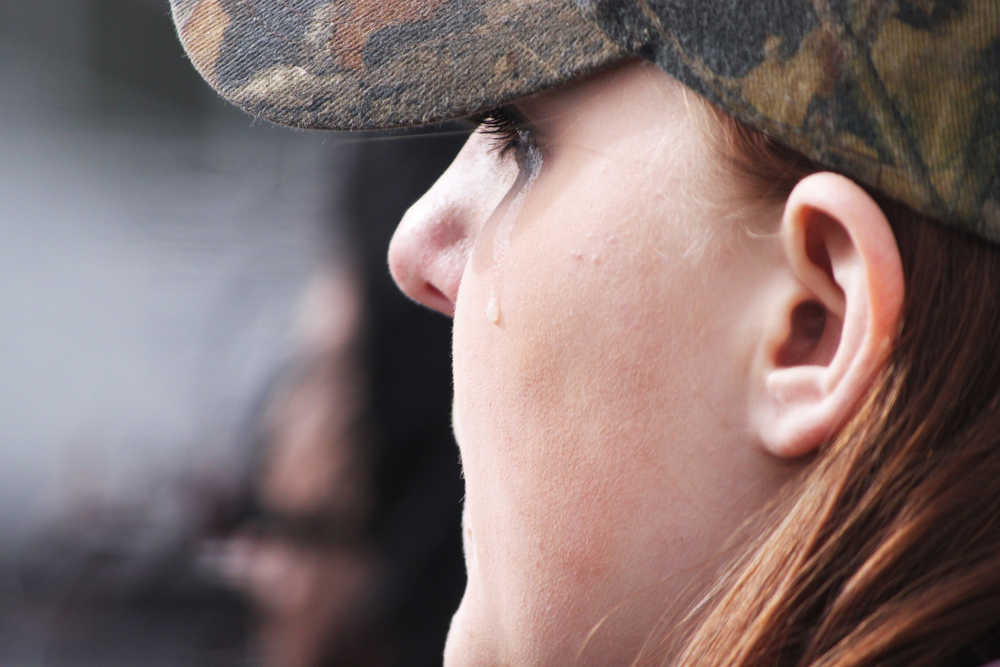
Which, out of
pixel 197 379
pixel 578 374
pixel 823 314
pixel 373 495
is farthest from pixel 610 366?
pixel 197 379

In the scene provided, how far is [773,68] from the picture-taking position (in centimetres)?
76

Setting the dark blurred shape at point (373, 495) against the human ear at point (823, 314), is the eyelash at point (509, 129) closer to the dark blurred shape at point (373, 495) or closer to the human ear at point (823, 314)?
the human ear at point (823, 314)

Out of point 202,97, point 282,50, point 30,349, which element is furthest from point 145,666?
point 282,50

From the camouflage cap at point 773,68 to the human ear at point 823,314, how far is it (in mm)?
28

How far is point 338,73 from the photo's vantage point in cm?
90

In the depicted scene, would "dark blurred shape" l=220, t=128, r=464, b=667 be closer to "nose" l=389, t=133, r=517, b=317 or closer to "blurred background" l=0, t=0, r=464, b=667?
"blurred background" l=0, t=0, r=464, b=667

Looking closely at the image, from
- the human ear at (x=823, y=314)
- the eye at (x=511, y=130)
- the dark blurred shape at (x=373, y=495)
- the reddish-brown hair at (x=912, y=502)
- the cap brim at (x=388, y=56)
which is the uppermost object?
the cap brim at (x=388, y=56)

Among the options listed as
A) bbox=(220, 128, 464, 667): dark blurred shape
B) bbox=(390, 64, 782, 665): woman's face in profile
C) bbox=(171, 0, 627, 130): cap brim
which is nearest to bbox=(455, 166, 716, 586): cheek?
bbox=(390, 64, 782, 665): woman's face in profile

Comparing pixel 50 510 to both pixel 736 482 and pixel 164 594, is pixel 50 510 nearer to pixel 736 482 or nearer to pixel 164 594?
pixel 164 594

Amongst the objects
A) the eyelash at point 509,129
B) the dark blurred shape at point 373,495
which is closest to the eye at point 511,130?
the eyelash at point 509,129

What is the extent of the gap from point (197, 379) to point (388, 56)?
1.87m

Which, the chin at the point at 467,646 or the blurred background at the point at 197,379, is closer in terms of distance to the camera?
the chin at the point at 467,646

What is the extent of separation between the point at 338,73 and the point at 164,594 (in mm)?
1811

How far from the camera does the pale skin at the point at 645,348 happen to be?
0.81 m
